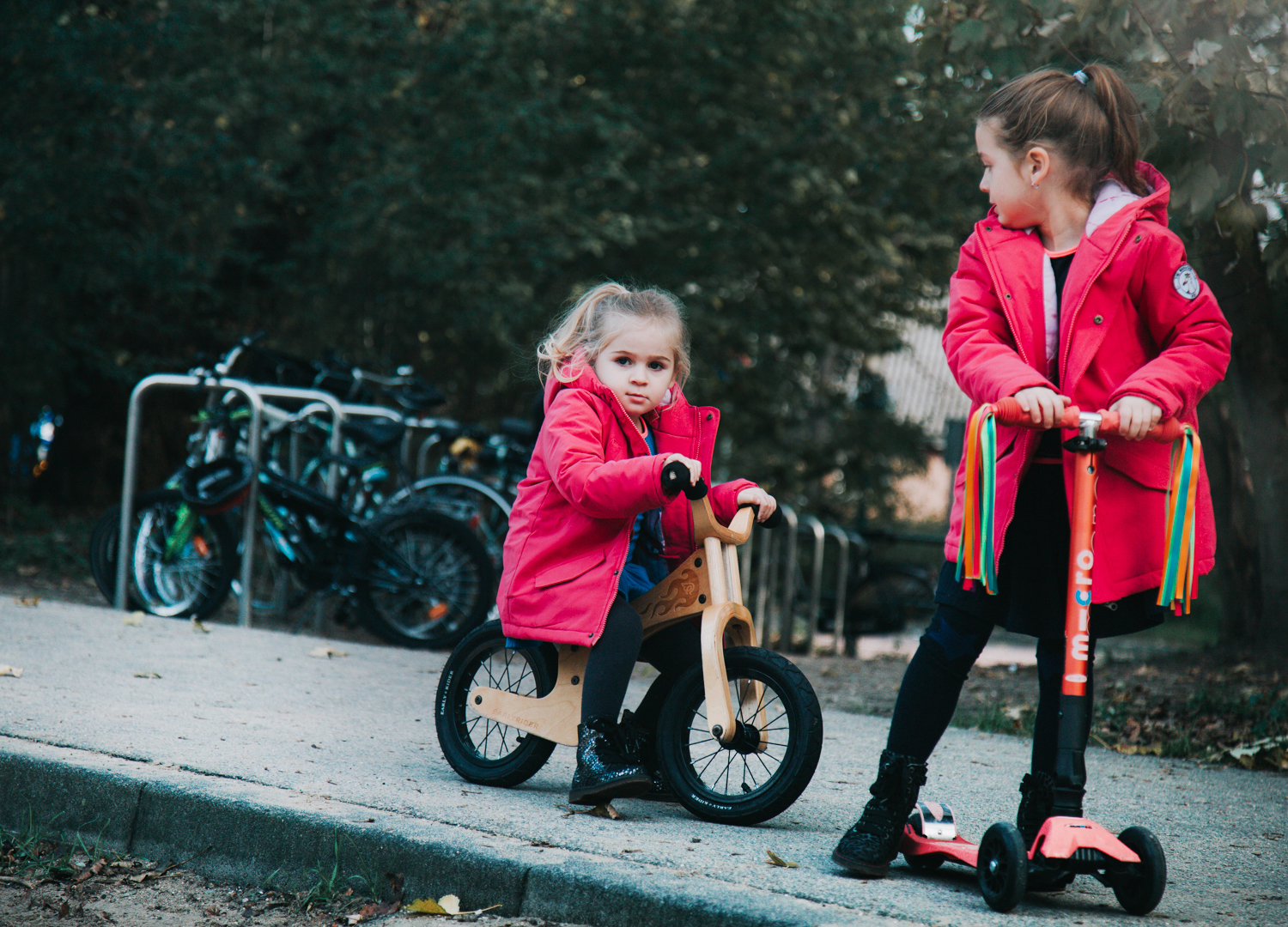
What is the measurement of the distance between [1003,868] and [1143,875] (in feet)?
0.93

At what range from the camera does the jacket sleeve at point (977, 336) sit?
2.54 m

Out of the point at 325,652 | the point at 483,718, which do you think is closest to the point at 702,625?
the point at 483,718

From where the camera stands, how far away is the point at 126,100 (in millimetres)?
9820

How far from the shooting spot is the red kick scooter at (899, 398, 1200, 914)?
2432 millimetres

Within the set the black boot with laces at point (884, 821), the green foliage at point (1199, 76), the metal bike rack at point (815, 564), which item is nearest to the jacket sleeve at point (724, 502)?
the black boot with laces at point (884, 821)

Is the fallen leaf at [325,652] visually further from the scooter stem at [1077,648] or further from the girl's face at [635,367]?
the scooter stem at [1077,648]

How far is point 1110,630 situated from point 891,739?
0.51 m

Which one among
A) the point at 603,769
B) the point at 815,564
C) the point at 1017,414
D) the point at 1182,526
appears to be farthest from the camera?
the point at 815,564

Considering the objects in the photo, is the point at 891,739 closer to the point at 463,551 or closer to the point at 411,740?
the point at 411,740

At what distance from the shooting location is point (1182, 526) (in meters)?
2.55

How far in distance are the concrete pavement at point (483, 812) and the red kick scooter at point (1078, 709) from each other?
8cm

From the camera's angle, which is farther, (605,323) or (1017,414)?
(605,323)

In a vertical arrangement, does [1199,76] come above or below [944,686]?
above

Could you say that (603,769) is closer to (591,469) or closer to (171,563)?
(591,469)
